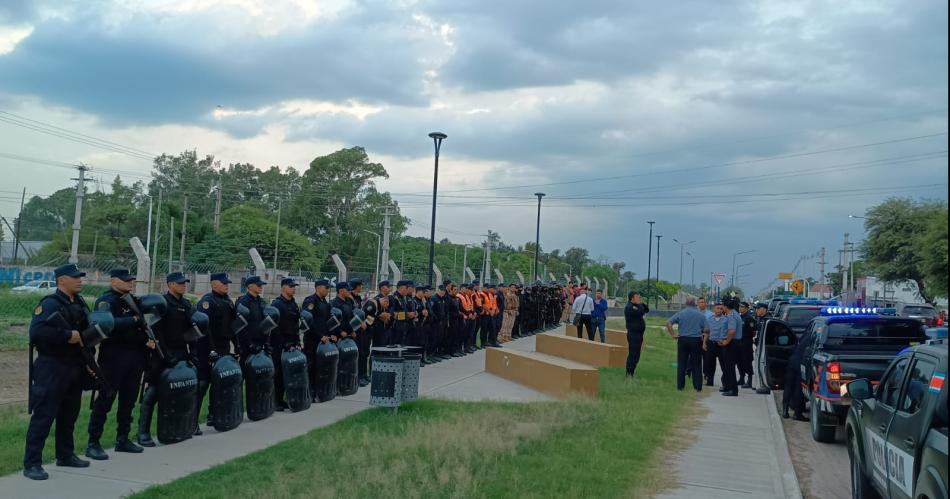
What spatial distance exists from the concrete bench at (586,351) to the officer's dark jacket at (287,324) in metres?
9.09

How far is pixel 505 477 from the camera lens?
25.3 feet

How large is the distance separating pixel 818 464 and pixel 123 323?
798cm

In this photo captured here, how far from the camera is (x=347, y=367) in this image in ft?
42.4

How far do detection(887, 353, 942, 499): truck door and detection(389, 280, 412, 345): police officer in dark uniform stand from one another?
10.8 m

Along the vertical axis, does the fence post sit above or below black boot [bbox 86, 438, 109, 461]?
above

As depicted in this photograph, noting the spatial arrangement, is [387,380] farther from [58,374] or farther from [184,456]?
[58,374]

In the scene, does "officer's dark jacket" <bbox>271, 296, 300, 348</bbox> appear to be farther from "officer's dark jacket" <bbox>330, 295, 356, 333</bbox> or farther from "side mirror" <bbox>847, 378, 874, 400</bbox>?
"side mirror" <bbox>847, 378, 874, 400</bbox>

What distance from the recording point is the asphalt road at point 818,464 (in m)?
8.66

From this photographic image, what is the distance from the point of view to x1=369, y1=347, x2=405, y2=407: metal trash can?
11.4 m

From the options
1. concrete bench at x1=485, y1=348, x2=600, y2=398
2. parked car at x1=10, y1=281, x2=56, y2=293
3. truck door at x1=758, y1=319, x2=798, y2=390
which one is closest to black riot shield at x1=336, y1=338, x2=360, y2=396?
concrete bench at x1=485, y1=348, x2=600, y2=398

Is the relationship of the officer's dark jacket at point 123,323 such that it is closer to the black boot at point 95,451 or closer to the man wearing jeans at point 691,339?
the black boot at point 95,451

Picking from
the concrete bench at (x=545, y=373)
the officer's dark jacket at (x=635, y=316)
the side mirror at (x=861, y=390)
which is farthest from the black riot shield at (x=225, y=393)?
the officer's dark jacket at (x=635, y=316)

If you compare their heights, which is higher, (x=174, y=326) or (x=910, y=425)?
(x=174, y=326)

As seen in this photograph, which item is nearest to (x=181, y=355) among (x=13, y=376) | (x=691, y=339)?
(x=691, y=339)
